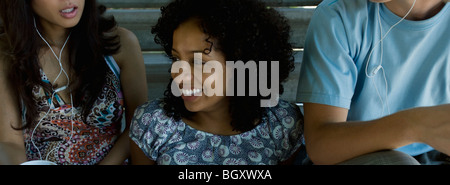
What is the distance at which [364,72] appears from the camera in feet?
5.74

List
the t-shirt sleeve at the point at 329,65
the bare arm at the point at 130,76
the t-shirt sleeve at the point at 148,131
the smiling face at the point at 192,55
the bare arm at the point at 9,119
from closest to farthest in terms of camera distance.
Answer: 1. the t-shirt sleeve at the point at 329,65
2. the smiling face at the point at 192,55
3. the t-shirt sleeve at the point at 148,131
4. the bare arm at the point at 9,119
5. the bare arm at the point at 130,76

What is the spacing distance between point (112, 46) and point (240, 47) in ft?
2.09

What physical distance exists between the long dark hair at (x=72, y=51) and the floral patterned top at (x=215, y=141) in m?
0.30

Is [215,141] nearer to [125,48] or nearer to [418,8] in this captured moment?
[125,48]

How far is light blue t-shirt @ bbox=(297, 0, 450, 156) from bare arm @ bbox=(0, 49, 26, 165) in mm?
1126

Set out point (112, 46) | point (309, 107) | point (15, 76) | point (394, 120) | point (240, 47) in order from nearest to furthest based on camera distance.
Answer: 1. point (394, 120)
2. point (309, 107)
3. point (240, 47)
4. point (15, 76)
5. point (112, 46)

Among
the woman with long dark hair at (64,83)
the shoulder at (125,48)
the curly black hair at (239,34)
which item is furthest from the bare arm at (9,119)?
the curly black hair at (239,34)

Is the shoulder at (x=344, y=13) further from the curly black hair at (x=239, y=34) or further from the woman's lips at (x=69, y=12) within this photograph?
the woman's lips at (x=69, y=12)

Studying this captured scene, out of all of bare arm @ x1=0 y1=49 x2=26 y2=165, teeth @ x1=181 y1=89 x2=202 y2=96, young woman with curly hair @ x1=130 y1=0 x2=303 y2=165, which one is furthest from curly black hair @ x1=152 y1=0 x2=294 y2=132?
bare arm @ x1=0 y1=49 x2=26 y2=165

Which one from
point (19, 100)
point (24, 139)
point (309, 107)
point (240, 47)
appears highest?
point (240, 47)

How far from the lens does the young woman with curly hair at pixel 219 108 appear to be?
178 cm
